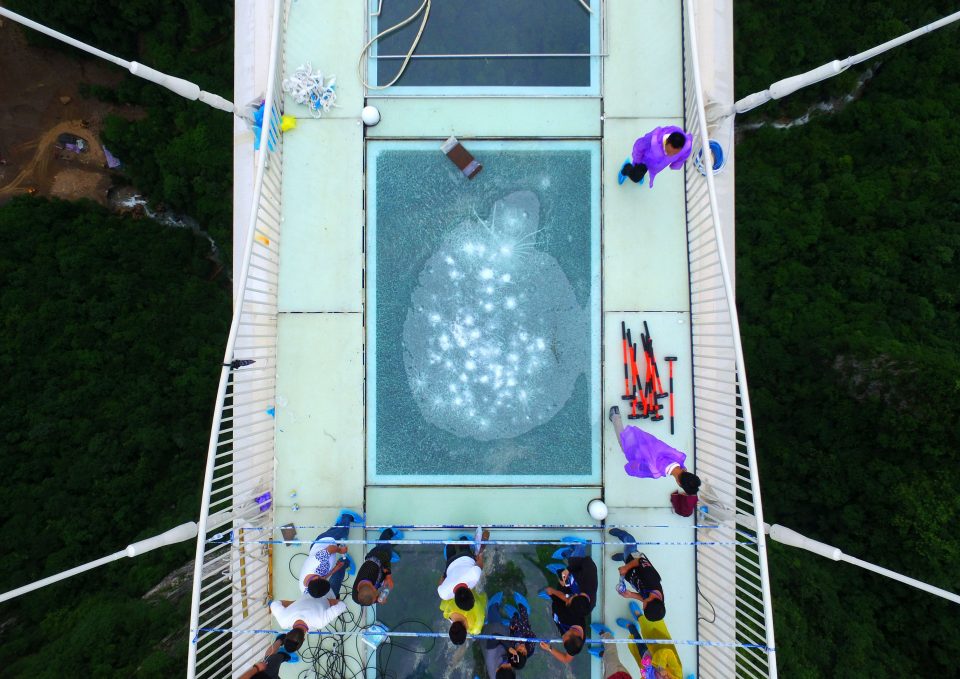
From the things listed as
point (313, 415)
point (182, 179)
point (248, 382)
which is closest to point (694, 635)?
point (313, 415)

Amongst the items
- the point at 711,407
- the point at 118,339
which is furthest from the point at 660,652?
the point at 118,339

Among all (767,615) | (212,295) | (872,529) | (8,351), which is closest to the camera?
(767,615)

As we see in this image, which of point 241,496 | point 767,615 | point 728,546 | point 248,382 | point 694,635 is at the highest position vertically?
point 248,382

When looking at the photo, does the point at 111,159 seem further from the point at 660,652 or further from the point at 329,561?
the point at 660,652

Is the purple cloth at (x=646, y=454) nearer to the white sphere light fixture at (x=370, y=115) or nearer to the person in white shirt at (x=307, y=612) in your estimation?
the person in white shirt at (x=307, y=612)

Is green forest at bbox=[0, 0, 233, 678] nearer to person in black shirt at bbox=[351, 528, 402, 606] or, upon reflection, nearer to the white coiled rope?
the white coiled rope

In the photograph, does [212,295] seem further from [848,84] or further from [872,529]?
[848,84]

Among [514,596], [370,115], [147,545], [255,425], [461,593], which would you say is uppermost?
[370,115]
